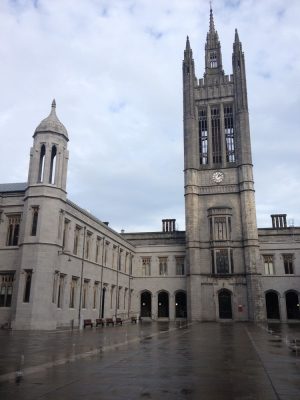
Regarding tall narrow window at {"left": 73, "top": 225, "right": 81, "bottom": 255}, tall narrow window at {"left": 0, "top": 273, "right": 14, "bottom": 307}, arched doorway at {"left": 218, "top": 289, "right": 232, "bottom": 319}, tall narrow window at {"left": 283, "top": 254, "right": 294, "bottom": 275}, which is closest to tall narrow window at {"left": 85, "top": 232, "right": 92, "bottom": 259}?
tall narrow window at {"left": 73, "top": 225, "right": 81, "bottom": 255}

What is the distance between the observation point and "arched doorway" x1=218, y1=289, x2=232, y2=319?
2122 inches

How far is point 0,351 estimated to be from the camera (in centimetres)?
1559

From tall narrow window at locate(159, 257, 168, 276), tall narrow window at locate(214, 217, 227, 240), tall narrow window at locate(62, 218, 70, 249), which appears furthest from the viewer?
tall narrow window at locate(159, 257, 168, 276)

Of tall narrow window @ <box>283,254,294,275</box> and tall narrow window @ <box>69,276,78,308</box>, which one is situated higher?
tall narrow window @ <box>283,254,294,275</box>

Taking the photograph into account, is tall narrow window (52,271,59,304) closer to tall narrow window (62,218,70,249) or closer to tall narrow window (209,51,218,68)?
tall narrow window (62,218,70,249)

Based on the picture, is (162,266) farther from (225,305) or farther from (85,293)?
(85,293)

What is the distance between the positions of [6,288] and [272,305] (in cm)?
3906

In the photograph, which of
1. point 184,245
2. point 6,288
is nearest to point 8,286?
point 6,288

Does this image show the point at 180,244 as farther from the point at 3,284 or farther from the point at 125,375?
the point at 125,375

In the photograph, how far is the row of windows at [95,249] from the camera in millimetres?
37188

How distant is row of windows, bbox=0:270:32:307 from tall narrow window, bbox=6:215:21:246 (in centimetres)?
286

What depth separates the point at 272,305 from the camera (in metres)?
56.4

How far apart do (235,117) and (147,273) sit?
28629mm

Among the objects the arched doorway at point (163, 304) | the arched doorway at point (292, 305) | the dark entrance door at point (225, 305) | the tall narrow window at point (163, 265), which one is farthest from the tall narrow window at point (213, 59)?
the arched doorway at point (292, 305)
